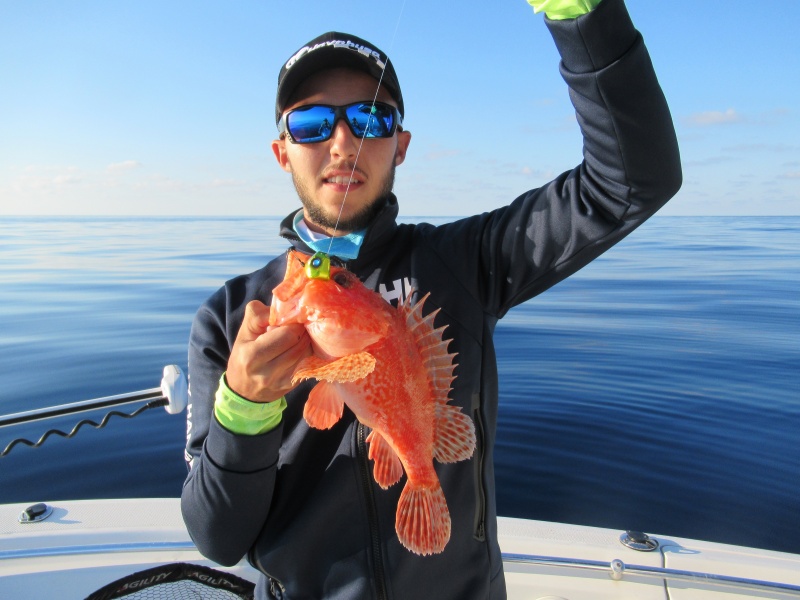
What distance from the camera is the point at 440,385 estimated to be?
6.50 feet

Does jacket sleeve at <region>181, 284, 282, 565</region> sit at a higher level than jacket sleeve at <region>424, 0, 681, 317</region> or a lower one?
lower

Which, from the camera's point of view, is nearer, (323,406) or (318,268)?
(318,268)

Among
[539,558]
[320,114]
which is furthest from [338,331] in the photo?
[539,558]

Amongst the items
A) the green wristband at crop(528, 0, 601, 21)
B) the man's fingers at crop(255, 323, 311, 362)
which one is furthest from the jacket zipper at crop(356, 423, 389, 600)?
the green wristband at crop(528, 0, 601, 21)

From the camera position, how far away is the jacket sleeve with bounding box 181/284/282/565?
6.51 feet

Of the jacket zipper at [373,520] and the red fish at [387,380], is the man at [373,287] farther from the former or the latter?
the red fish at [387,380]

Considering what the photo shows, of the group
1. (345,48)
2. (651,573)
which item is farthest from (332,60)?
(651,573)

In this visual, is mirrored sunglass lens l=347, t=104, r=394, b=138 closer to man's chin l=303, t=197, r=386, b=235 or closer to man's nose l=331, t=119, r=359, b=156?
man's nose l=331, t=119, r=359, b=156

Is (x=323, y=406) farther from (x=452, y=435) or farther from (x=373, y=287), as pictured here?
(x=373, y=287)

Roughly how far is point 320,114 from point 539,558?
9.60ft

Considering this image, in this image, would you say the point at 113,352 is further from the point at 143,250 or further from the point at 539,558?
the point at 143,250

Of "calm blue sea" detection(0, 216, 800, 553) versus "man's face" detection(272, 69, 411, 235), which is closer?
"man's face" detection(272, 69, 411, 235)

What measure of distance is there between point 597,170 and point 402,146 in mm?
1044

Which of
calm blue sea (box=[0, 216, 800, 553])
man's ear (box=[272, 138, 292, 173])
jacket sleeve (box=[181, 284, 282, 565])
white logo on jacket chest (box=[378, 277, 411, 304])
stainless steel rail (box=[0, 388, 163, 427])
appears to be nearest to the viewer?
jacket sleeve (box=[181, 284, 282, 565])
